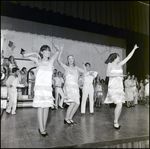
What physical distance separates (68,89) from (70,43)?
398 centimetres

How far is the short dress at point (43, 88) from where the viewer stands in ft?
7.60

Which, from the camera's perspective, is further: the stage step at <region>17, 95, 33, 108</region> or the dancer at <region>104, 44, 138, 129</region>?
the stage step at <region>17, 95, 33, 108</region>

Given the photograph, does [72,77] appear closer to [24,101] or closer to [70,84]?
[70,84]

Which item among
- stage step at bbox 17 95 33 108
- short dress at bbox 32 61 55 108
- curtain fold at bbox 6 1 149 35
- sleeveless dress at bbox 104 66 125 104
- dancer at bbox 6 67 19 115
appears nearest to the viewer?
short dress at bbox 32 61 55 108

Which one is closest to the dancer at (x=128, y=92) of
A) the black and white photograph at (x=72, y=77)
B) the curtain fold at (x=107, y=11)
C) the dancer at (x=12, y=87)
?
the black and white photograph at (x=72, y=77)

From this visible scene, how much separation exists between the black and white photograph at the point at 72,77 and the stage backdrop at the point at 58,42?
34mm

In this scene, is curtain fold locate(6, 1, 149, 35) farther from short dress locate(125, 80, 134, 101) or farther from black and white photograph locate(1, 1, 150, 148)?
short dress locate(125, 80, 134, 101)

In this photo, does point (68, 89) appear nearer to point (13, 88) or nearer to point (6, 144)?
point (6, 144)

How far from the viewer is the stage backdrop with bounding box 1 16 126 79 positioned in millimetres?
5684

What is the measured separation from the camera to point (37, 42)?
5996 millimetres

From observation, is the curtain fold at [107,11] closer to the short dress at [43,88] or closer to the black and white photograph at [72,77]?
the black and white photograph at [72,77]

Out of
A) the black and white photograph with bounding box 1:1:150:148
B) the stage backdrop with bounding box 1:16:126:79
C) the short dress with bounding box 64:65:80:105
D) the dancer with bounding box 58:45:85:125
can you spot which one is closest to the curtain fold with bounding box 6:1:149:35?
the black and white photograph with bounding box 1:1:150:148

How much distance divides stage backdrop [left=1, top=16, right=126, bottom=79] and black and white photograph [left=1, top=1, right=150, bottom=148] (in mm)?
34

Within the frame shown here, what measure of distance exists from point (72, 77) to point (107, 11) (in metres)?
1.85
